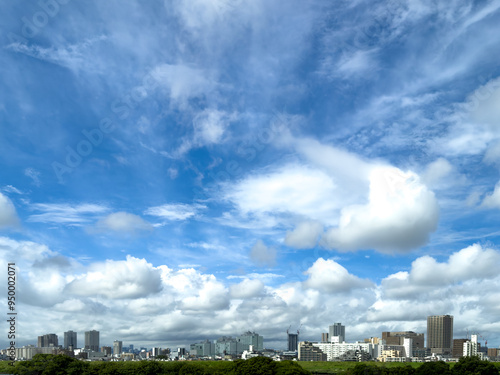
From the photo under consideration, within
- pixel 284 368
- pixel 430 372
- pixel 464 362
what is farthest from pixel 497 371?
pixel 284 368

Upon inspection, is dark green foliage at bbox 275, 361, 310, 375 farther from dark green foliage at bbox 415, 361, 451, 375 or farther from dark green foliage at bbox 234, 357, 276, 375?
dark green foliage at bbox 415, 361, 451, 375

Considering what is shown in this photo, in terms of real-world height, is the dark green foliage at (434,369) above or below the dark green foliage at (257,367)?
below

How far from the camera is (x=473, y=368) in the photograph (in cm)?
14112

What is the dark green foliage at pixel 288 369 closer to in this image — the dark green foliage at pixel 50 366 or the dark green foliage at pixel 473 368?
the dark green foliage at pixel 473 368

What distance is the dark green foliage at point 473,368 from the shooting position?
459 ft

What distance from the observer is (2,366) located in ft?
608

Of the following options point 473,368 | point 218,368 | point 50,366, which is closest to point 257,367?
point 218,368

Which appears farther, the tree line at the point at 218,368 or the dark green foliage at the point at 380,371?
the dark green foliage at the point at 380,371

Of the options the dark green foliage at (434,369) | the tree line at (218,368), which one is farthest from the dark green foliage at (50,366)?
the dark green foliage at (434,369)

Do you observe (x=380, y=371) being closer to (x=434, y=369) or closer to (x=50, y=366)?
(x=434, y=369)

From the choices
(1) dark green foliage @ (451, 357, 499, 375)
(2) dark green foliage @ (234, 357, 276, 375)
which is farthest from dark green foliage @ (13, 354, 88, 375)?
(1) dark green foliage @ (451, 357, 499, 375)

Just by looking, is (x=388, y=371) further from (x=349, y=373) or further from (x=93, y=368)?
(x=93, y=368)

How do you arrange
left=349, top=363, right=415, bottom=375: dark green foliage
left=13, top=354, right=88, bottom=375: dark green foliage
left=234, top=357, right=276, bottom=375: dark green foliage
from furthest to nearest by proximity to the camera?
left=349, top=363, right=415, bottom=375: dark green foliage, left=13, top=354, right=88, bottom=375: dark green foliage, left=234, top=357, right=276, bottom=375: dark green foliage

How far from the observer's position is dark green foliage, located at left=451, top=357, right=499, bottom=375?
459 ft
